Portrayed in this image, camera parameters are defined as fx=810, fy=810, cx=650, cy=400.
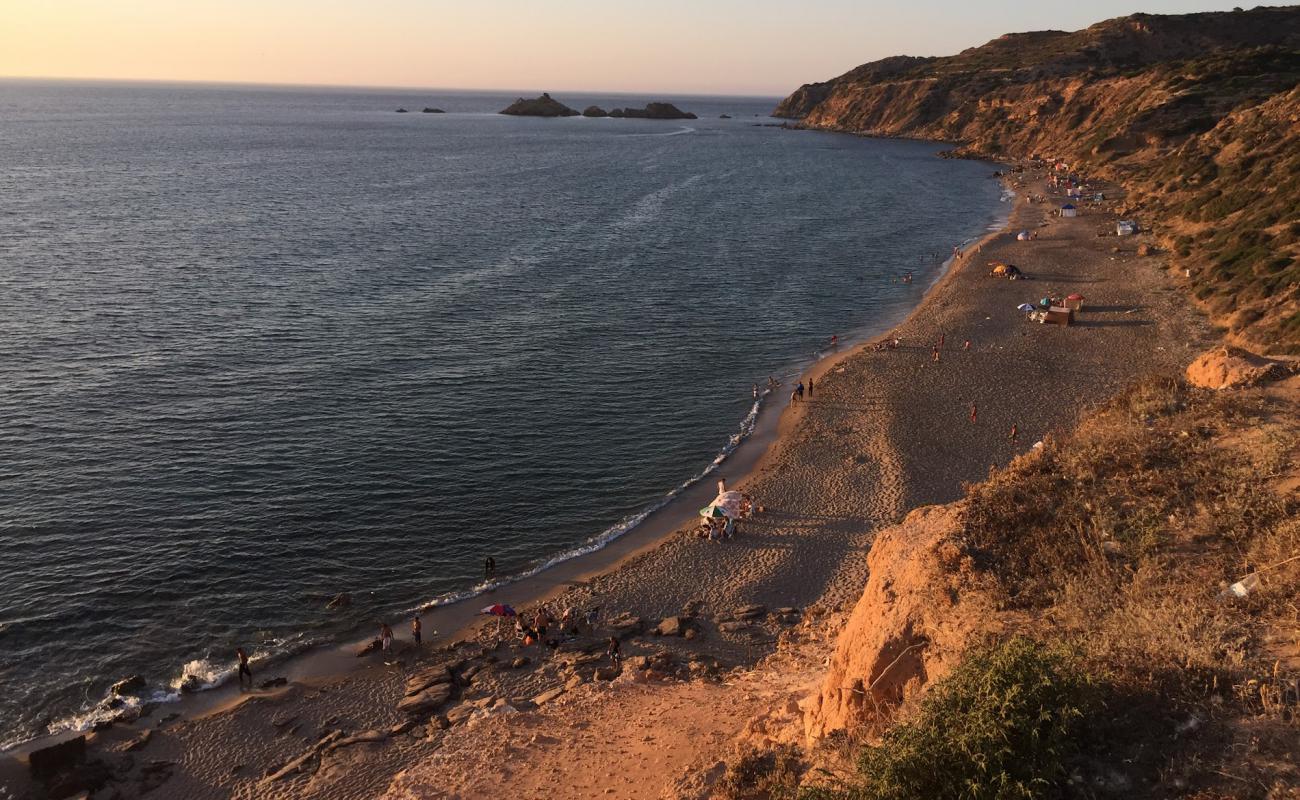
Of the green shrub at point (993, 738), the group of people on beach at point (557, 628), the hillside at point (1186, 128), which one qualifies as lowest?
the group of people on beach at point (557, 628)

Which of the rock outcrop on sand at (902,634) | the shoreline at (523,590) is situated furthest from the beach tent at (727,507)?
the rock outcrop on sand at (902,634)

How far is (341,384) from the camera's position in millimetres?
46000

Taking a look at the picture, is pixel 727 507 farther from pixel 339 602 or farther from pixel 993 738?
pixel 993 738

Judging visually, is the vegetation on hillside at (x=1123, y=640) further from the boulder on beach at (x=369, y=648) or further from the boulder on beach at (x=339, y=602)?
the boulder on beach at (x=339, y=602)

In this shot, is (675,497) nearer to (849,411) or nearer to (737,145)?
(849,411)

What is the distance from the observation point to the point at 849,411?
4469 centimetres

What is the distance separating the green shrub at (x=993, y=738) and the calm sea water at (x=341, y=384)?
22.3m

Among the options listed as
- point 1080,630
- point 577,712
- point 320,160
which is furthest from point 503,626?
point 320,160

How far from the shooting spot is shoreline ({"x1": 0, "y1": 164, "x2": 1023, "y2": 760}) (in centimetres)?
2455

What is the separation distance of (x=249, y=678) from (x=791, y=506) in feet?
70.7

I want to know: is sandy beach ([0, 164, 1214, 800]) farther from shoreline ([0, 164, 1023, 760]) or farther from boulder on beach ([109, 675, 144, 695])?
boulder on beach ([109, 675, 144, 695])

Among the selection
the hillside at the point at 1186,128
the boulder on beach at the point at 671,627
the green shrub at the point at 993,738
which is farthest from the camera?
the hillside at the point at 1186,128

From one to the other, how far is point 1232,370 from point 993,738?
1815 centimetres

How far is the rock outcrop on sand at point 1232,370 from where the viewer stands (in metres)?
22.2
